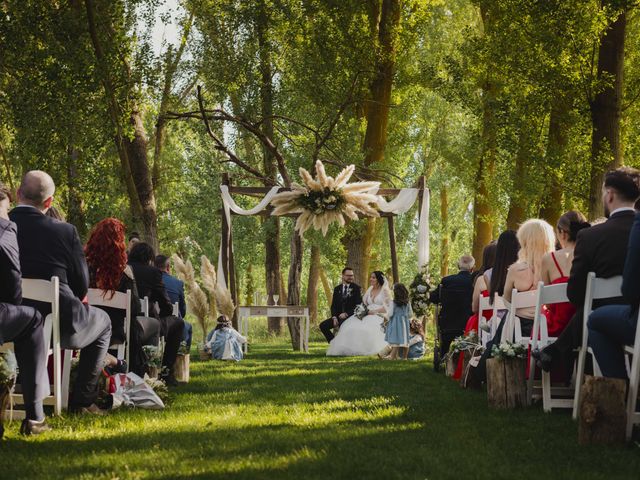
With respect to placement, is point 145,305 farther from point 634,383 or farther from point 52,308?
point 634,383

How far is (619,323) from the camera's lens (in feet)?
20.5

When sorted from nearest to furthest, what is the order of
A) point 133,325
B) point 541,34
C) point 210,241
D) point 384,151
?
1. point 133,325
2. point 541,34
3. point 384,151
4. point 210,241

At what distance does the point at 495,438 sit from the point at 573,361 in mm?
2136

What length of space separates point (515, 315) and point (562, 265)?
0.87 m

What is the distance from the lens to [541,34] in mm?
17656

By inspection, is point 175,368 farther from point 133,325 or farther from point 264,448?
point 264,448

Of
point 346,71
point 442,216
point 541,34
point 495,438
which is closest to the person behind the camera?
point 495,438

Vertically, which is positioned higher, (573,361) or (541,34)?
(541,34)

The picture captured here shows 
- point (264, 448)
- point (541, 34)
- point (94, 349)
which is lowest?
point (264, 448)

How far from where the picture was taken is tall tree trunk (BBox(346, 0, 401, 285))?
2550 centimetres

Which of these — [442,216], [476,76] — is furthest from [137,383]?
[442,216]

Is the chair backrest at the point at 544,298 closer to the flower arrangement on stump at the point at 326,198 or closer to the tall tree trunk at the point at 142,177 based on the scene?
the flower arrangement on stump at the point at 326,198

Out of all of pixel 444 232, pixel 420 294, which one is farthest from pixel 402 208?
pixel 444 232

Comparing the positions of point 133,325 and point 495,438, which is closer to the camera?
point 495,438
